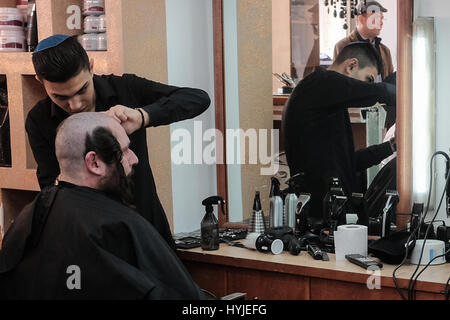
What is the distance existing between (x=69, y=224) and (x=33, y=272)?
0.18 meters

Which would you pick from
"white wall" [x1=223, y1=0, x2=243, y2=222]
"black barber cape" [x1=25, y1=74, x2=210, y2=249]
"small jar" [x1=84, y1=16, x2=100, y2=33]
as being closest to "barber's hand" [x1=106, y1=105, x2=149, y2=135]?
"black barber cape" [x1=25, y1=74, x2=210, y2=249]

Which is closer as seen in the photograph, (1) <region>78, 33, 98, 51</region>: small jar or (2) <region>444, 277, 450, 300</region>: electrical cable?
(2) <region>444, 277, 450, 300</region>: electrical cable

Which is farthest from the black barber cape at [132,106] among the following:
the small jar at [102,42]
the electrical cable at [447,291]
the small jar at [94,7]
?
the electrical cable at [447,291]

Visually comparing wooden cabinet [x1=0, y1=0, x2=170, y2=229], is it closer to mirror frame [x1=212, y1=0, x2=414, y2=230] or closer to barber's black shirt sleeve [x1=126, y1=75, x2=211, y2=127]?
barber's black shirt sleeve [x1=126, y1=75, x2=211, y2=127]

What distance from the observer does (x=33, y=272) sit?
75.9 inches

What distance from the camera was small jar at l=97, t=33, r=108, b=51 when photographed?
9.39 ft

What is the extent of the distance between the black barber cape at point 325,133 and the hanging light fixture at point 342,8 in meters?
0.24

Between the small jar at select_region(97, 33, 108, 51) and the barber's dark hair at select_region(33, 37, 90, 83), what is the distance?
0.52 metres

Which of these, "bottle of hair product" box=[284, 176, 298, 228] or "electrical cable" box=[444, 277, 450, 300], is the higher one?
"bottle of hair product" box=[284, 176, 298, 228]

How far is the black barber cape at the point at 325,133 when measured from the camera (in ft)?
8.96

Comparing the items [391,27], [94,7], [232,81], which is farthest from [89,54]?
[391,27]

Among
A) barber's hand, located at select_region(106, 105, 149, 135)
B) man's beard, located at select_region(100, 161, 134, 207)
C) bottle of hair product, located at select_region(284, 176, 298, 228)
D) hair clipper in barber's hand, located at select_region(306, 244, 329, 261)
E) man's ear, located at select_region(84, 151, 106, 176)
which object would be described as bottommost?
hair clipper in barber's hand, located at select_region(306, 244, 329, 261)

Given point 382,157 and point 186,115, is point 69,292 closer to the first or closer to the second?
point 186,115
